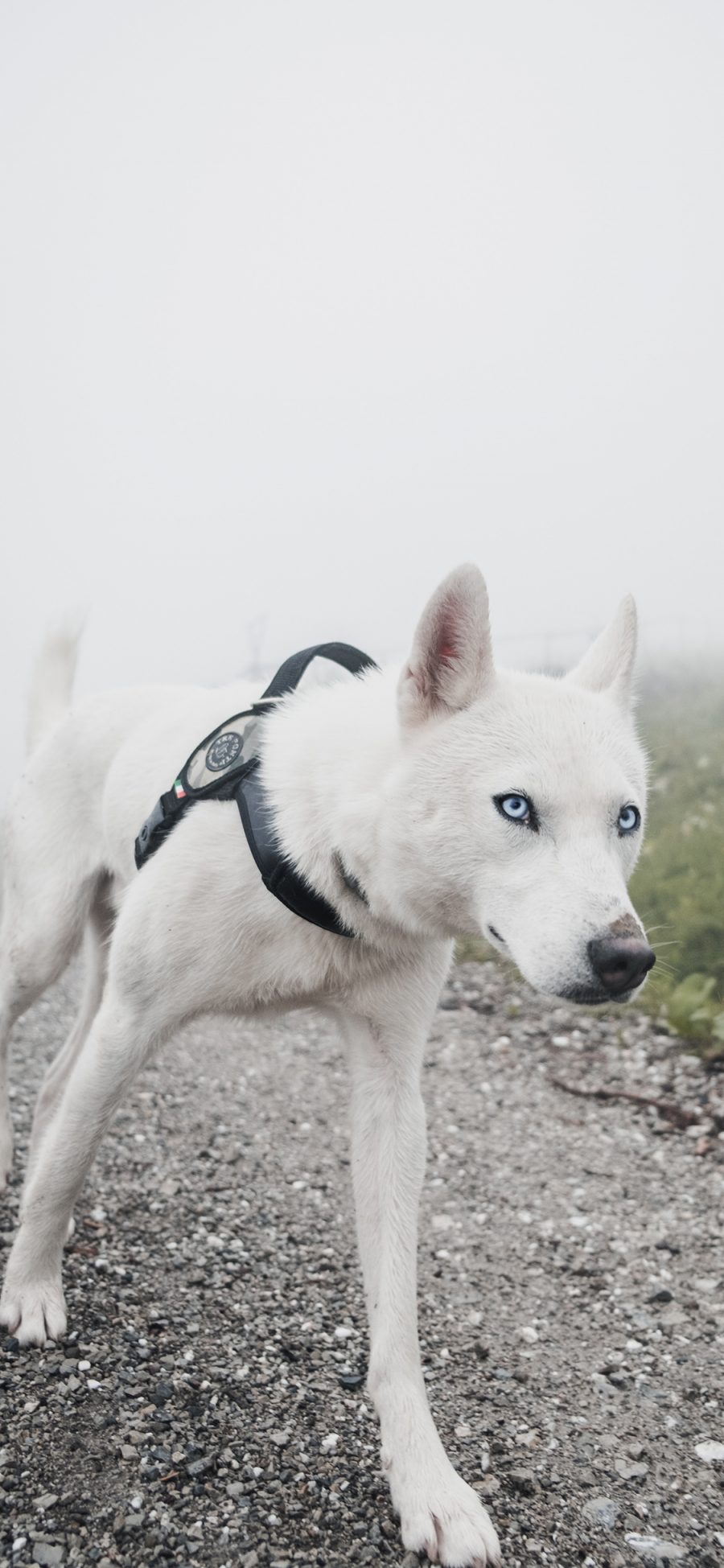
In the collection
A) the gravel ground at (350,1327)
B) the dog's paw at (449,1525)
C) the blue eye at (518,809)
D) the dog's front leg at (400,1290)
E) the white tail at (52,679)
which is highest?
the blue eye at (518,809)

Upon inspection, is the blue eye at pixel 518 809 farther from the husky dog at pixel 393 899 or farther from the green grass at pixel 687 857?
the green grass at pixel 687 857

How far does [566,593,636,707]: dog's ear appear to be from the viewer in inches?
105

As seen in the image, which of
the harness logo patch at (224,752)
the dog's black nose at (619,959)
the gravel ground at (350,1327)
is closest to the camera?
the dog's black nose at (619,959)

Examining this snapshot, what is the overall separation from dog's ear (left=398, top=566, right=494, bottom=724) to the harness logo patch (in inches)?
21.1

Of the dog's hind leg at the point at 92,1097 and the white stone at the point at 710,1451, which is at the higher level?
the dog's hind leg at the point at 92,1097

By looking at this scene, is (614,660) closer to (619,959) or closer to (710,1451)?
(619,959)

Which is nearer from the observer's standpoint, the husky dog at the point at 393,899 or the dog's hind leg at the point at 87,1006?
the husky dog at the point at 393,899

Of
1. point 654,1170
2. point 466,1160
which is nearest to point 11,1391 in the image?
point 466,1160

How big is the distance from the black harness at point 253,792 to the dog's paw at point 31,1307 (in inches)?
43.3

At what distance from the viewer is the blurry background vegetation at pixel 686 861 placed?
5.59 m

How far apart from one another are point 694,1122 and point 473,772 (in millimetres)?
3061

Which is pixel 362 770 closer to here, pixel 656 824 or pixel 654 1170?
pixel 654 1170

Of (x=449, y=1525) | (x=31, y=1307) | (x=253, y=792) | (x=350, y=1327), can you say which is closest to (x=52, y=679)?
(x=253, y=792)

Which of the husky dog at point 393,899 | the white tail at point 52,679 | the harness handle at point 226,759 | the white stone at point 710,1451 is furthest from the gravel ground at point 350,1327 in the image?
the white tail at point 52,679
